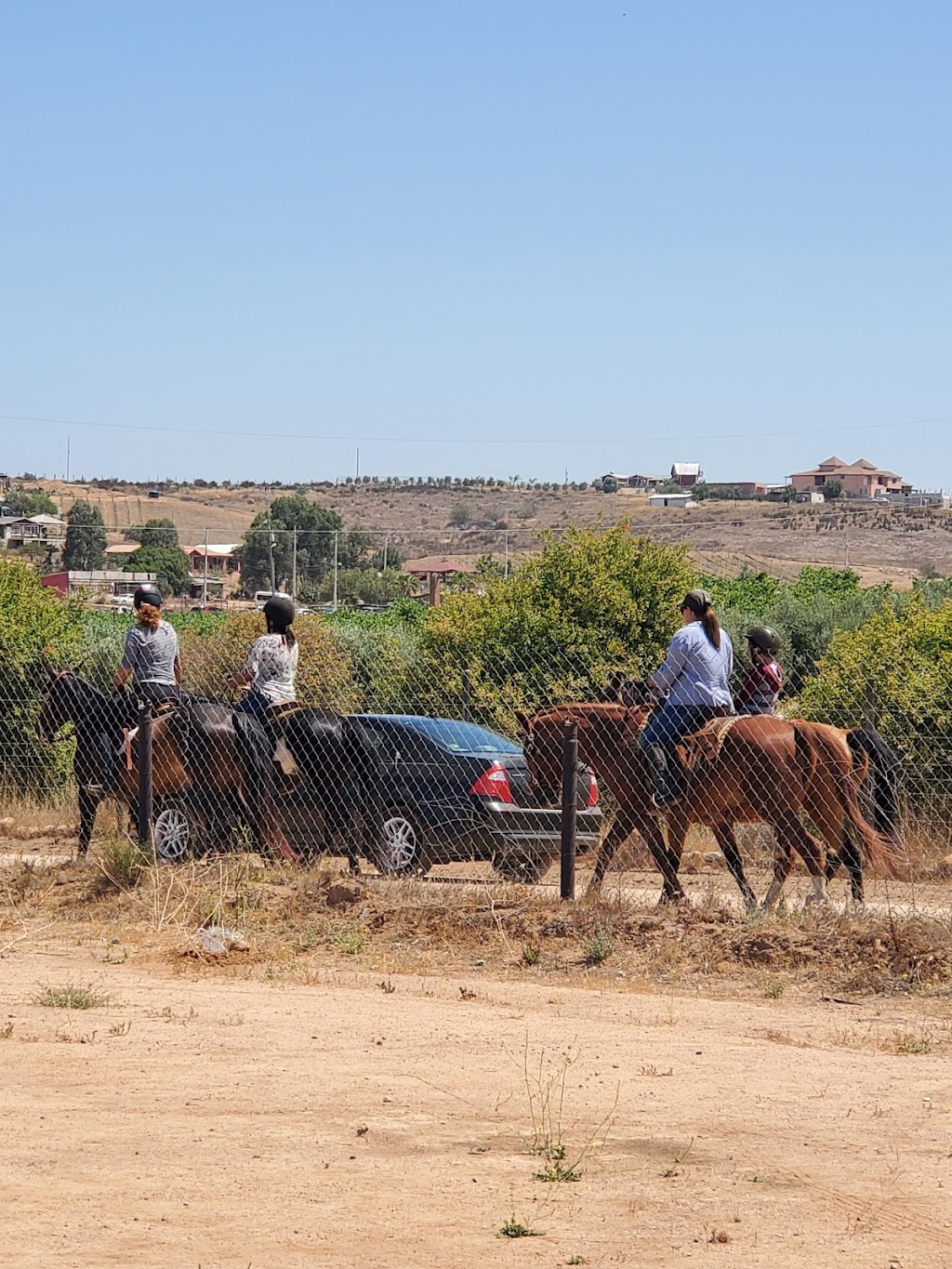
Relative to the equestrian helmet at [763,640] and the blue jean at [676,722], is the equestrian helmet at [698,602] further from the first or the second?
the equestrian helmet at [763,640]

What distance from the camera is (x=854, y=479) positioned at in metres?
156

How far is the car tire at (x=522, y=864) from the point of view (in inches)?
529

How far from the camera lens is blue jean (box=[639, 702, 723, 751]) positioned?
38.8ft

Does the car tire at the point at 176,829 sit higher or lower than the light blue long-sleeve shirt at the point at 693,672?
lower

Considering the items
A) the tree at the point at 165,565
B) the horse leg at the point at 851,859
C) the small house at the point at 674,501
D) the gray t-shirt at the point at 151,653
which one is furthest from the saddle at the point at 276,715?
the small house at the point at 674,501

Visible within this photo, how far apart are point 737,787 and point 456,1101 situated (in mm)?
4821

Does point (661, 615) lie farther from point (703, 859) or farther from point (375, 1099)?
point (375, 1099)

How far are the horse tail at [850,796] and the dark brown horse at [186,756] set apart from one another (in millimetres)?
4129

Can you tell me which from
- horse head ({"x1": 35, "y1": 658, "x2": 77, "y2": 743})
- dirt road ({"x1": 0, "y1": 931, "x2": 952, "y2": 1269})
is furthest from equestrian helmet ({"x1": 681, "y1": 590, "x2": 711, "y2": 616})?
horse head ({"x1": 35, "y1": 658, "x2": 77, "y2": 743})

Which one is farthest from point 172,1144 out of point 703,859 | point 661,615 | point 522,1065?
point 661,615

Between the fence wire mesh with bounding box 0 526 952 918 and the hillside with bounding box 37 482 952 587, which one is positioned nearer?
the fence wire mesh with bounding box 0 526 952 918

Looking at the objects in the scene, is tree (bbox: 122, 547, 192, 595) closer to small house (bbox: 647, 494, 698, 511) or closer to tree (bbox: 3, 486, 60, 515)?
tree (bbox: 3, 486, 60, 515)

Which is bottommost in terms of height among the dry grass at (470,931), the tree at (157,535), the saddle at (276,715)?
the dry grass at (470,931)

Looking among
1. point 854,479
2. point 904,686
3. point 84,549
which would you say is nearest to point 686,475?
point 854,479
